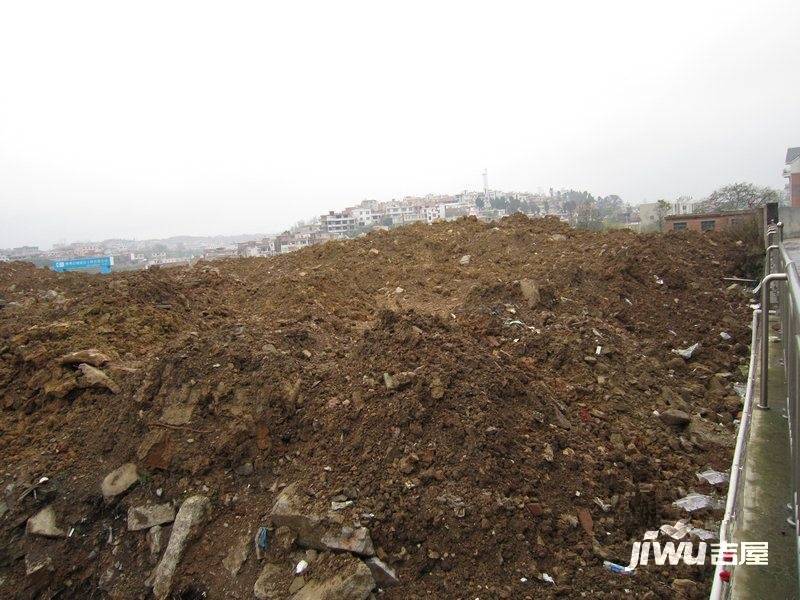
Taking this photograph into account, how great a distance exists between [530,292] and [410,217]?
6901cm

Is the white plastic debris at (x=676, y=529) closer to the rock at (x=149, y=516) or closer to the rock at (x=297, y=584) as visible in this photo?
the rock at (x=297, y=584)

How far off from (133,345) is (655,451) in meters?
5.84

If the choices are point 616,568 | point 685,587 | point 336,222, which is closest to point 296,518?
point 616,568

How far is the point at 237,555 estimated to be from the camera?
3070 mm

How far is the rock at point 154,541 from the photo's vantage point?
3.23 metres

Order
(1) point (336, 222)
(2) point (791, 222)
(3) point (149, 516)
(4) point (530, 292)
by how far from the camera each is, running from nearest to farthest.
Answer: (3) point (149, 516) < (4) point (530, 292) < (2) point (791, 222) < (1) point (336, 222)

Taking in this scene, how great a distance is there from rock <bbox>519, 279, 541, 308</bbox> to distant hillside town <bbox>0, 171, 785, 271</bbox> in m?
17.3

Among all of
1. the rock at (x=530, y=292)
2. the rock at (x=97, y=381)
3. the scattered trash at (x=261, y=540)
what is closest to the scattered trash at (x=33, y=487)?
the rock at (x=97, y=381)

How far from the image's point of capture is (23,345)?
544 centimetres

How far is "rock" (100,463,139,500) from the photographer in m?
3.58

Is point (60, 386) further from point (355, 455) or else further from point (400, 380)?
point (400, 380)

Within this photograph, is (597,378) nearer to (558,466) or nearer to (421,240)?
(558,466)

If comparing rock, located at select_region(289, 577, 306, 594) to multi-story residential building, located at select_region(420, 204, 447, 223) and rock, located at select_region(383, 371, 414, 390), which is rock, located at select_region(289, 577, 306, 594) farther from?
multi-story residential building, located at select_region(420, 204, 447, 223)

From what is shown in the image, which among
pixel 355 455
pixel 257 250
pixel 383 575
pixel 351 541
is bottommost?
pixel 383 575
